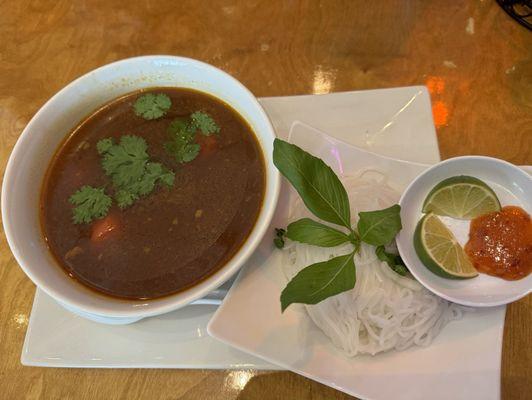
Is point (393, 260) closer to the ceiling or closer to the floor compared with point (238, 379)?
closer to the ceiling

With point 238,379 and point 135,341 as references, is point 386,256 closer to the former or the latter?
point 238,379

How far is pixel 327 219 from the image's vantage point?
5.07ft

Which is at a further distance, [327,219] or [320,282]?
[327,219]

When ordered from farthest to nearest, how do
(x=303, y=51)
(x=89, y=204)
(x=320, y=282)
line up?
(x=303, y=51) < (x=89, y=204) < (x=320, y=282)

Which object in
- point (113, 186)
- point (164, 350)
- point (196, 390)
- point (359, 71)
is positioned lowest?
point (196, 390)

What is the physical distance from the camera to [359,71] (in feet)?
7.61

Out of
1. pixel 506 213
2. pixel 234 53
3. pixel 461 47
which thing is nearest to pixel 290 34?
pixel 234 53

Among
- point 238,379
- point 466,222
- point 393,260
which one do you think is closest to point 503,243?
point 466,222

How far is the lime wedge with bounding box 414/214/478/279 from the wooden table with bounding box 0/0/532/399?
2.06 feet

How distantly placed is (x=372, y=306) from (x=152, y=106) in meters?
1.20

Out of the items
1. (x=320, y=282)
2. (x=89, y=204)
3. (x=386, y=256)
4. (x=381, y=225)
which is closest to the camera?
(x=320, y=282)

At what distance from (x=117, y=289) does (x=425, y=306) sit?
1.08 m

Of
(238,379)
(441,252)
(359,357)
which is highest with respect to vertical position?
(441,252)

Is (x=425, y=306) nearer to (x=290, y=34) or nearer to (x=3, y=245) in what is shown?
(x=290, y=34)
